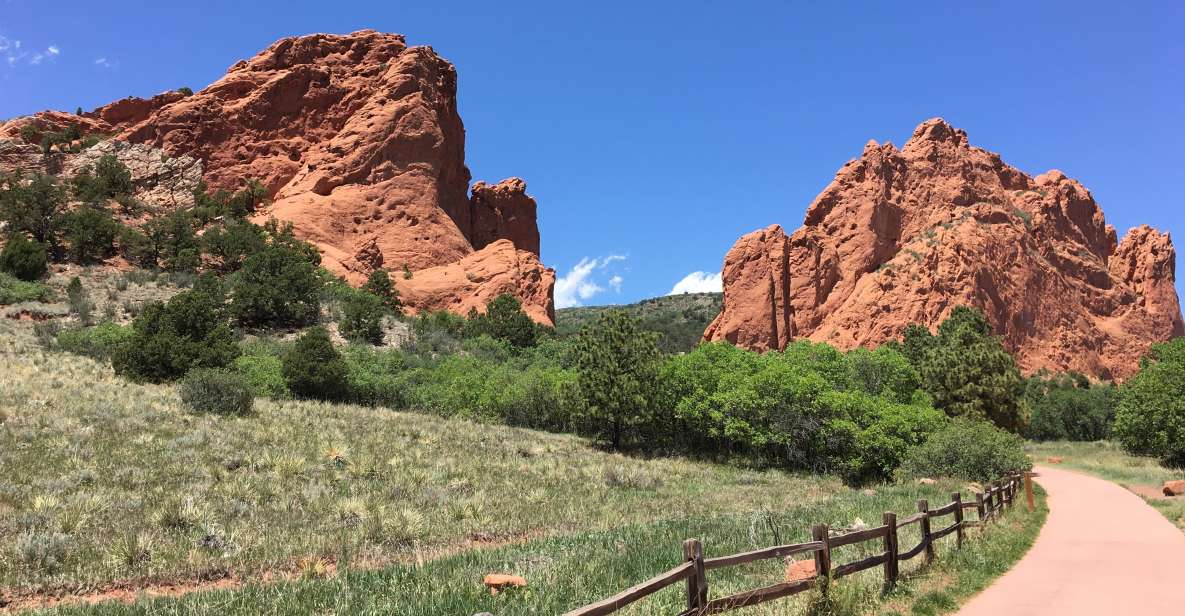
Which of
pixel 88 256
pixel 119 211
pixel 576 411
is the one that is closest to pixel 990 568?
pixel 576 411

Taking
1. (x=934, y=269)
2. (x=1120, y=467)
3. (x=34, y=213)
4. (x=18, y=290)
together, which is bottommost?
(x=1120, y=467)

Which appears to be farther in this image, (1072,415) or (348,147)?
(348,147)

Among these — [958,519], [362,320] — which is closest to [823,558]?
[958,519]

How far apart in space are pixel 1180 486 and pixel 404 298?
5657 centimetres

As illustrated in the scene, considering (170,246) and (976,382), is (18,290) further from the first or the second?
(976,382)

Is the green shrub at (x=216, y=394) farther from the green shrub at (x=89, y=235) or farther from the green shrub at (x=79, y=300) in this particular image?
the green shrub at (x=89, y=235)

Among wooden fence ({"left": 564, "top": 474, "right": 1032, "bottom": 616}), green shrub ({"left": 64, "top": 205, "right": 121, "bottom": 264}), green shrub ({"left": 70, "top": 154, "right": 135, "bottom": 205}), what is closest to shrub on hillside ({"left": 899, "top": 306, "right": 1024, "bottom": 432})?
wooden fence ({"left": 564, "top": 474, "right": 1032, "bottom": 616})

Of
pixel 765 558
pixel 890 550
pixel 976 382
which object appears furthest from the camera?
pixel 976 382

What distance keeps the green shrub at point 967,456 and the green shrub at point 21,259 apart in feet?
187

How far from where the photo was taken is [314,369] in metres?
36.9

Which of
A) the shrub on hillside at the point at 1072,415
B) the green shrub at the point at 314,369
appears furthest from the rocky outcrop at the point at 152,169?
the shrub on hillside at the point at 1072,415

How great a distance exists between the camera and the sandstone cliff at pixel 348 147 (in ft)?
217

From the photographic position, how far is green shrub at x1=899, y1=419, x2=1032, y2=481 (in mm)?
24281

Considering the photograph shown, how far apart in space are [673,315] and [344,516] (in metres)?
107
